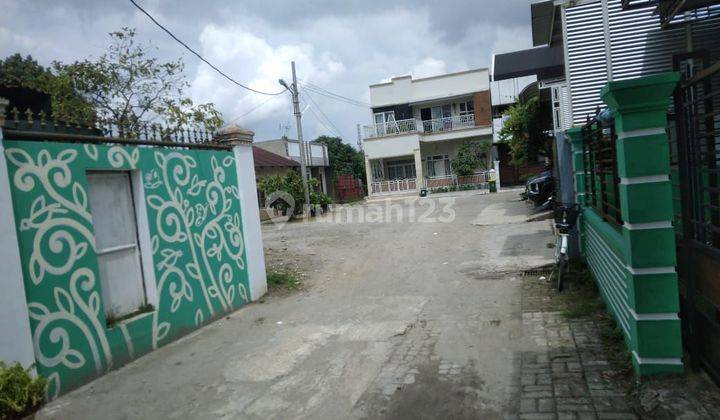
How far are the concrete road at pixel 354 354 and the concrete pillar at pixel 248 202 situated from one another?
397 mm

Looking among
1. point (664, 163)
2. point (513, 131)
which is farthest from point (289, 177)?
point (664, 163)

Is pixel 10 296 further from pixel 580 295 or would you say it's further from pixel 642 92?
pixel 580 295

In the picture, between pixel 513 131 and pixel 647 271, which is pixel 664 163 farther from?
pixel 513 131

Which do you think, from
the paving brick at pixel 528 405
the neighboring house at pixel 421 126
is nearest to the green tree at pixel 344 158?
the neighboring house at pixel 421 126

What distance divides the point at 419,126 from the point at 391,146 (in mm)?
2162

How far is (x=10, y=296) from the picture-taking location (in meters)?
3.95

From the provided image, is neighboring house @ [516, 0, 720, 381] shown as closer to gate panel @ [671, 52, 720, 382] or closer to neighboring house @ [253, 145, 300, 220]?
gate panel @ [671, 52, 720, 382]

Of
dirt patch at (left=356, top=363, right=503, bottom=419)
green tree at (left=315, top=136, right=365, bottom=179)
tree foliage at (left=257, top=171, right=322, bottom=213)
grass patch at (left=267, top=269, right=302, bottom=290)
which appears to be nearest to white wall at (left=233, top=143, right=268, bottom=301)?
grass patch at (left=267, top=269, right=302, bottom=290)

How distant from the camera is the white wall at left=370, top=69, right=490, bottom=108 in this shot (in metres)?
29.2

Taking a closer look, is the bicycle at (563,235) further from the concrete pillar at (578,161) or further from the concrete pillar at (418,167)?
the concrete pillar at (418,167)

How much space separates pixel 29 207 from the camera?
4.25 m

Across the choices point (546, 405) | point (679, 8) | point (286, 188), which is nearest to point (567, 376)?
point (546, 405)

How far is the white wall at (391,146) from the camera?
28844mm

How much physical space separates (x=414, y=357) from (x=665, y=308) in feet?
6.95
